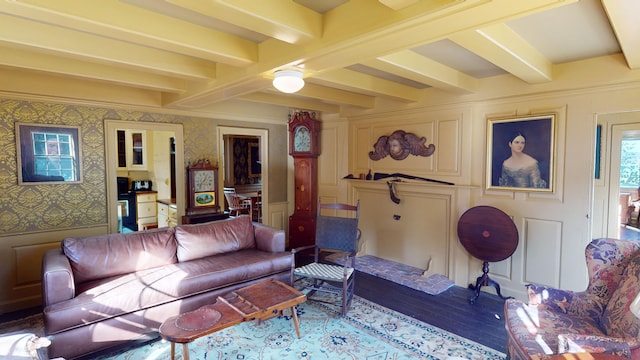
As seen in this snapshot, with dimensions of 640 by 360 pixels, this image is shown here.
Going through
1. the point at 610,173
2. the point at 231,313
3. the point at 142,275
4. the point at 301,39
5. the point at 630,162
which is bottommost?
the point at 231,313

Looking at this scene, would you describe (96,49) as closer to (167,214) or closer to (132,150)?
(167,214)

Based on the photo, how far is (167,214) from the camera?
525 cm

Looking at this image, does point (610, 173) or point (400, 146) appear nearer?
point (610, 173)

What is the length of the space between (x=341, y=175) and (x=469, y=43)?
320 cm

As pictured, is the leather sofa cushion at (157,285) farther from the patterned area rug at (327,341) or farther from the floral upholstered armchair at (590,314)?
the floral upholstered armchair at (590,314)

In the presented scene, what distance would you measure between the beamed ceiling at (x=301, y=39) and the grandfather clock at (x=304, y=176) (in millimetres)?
1659

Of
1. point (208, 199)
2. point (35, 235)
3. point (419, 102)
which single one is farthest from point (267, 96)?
point (35, 235)

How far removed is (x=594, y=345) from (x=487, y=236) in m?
1.75

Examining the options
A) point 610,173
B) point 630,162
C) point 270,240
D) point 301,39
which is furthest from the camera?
point 630,162

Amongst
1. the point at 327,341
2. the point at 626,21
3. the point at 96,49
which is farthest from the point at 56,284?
the point at 626,21

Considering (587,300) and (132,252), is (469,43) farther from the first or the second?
(132,252)

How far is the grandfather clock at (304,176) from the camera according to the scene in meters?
4.85

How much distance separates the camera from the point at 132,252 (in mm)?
2971

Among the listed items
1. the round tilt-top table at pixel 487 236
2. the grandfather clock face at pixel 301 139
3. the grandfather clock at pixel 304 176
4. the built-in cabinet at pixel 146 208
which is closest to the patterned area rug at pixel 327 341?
the round tilt-top table at pixel 487 236
